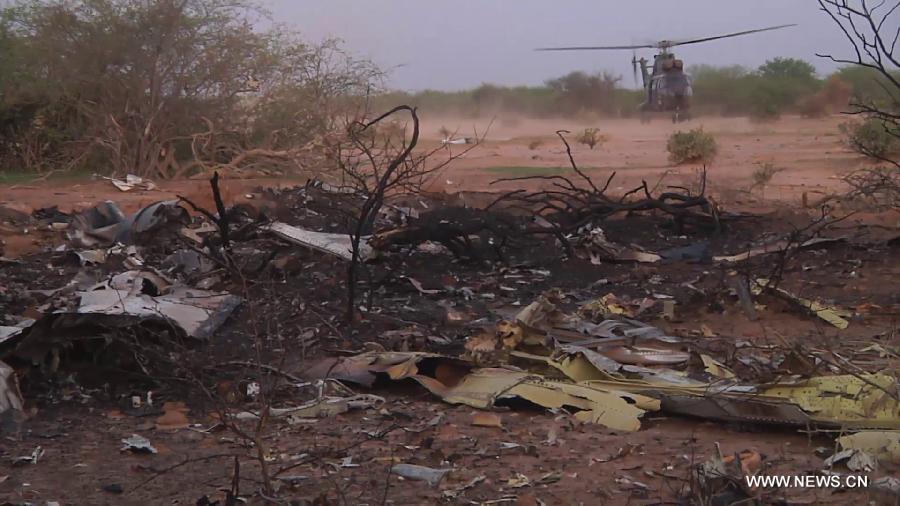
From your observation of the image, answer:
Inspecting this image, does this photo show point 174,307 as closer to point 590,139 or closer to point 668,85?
point 668,85

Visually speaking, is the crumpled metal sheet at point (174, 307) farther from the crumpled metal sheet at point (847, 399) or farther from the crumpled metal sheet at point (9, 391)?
the crumpled metal sheet at point (847, 399)

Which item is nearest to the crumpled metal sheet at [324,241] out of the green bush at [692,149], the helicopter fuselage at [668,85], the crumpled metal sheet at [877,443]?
the crumpled metal sheet at [877,443]

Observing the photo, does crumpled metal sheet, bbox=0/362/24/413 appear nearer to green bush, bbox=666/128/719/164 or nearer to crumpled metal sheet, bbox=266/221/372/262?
crumpled metal sheet, bbox=266/221/372/262

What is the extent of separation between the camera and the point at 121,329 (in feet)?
17.4

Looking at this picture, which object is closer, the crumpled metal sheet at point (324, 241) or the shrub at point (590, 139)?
the crumpled metal sheet at point (324, 241)

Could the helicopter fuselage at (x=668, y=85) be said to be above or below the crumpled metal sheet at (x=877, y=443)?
above

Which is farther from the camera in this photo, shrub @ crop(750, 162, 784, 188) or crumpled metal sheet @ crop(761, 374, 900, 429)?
shrub @ crop(750, 162, 784, 188)

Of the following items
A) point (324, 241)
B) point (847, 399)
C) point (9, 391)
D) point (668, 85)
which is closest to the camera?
point (847, 399)

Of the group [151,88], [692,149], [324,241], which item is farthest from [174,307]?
[692,149]

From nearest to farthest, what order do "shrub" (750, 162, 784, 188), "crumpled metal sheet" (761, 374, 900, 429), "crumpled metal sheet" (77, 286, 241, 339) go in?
"crumpled metal sheet" (761, 374, 900, 429)
"crumpled metal sheet" (77, 286, 241, 339)
"shrub" (750, 162, 784, 188)

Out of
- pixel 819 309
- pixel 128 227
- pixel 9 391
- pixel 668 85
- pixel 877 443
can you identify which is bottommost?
pixel 819 309

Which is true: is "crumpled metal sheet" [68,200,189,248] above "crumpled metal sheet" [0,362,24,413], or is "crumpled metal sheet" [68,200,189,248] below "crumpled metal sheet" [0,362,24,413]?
above

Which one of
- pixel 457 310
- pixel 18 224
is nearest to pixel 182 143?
pixel 18 224

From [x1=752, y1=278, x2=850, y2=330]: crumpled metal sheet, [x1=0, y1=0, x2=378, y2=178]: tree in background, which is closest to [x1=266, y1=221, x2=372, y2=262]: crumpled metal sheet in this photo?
[x1=752, y1=278, x2=850, y2=330]: crumpled metal sheet
